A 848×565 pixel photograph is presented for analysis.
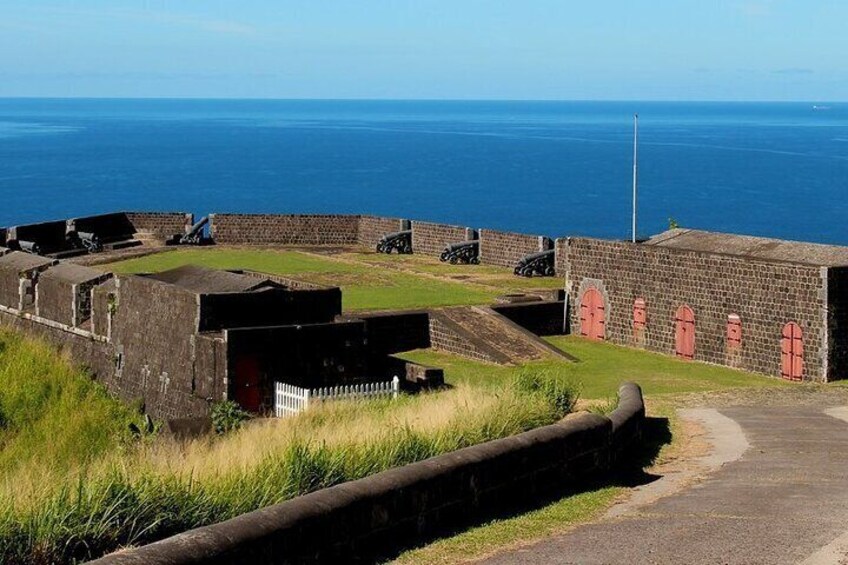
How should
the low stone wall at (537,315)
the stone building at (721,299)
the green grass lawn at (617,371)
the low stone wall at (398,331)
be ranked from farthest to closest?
the low stone wall at (537,315)
the low stone wall at (398,331)
the stone building at (721,299)
the green grass lawn at (617,371)

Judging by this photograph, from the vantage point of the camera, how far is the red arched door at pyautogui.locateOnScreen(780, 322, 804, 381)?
3003 centimetres

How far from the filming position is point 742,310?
103ft

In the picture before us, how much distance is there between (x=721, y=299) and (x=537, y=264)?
12.3m

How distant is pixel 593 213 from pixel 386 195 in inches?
955

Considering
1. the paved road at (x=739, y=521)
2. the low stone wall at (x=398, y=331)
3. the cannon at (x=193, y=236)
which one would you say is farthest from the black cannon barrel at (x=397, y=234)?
the paved road at (x=739, y=521)

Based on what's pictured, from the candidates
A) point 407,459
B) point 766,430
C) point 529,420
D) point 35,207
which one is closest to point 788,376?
point 766,430

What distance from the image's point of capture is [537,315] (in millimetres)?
36375

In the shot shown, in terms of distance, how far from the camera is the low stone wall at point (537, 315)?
116 feet

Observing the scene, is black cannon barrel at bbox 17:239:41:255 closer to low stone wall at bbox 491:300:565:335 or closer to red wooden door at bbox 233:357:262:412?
low stone wall at bbox 491:300:565:335

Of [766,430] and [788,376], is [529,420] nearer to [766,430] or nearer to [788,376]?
[766,430]

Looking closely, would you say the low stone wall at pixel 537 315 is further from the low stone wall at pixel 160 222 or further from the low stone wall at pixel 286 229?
the low stone wall at pixel 160 222

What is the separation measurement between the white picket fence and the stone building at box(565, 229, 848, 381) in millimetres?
10349

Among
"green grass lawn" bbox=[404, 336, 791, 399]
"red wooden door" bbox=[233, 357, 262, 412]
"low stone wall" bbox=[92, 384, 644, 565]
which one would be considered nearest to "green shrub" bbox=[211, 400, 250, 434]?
"red wooden door" bbox=[233, 357, 262, 412]

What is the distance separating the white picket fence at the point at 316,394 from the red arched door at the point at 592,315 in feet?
41.6
